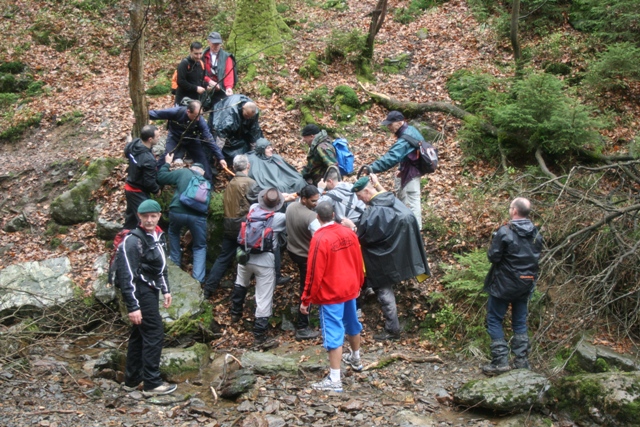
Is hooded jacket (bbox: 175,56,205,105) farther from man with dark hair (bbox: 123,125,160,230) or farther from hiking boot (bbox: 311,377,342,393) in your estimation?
hiking boot (bbox: 311,377,342,393)

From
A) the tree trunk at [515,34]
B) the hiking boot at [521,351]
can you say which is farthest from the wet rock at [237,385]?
the tree trunk at [515,34]

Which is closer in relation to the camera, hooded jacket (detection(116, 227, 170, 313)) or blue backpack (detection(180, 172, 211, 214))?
hooded jacket (detection(116, 227, 170, 313))

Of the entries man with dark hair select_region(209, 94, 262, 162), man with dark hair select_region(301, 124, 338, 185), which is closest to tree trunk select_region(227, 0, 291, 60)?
man with dark hair select_region(209, 94, 262, 162)

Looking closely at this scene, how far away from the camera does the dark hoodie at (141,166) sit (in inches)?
319

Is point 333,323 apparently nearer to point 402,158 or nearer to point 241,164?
point 402,158

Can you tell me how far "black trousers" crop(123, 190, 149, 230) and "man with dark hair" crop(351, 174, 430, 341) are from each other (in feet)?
11.0

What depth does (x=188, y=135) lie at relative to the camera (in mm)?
Result: 9273

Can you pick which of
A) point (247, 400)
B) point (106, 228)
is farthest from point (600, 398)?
point (106, 228)

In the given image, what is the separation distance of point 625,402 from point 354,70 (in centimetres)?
1006

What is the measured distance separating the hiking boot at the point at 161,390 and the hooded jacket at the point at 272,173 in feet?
11.7

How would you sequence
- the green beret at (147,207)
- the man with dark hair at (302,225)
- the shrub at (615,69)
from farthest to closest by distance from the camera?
the shrub at (615,69)
the man with dark hair at (302,225)
the green beret at (147,207)

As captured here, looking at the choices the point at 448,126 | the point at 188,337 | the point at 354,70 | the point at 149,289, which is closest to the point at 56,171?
the point at 188,337

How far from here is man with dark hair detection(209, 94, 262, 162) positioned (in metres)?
9.53

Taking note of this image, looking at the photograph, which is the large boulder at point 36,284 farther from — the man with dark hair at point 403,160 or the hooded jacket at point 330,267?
the man with dark hair at point 403,160
